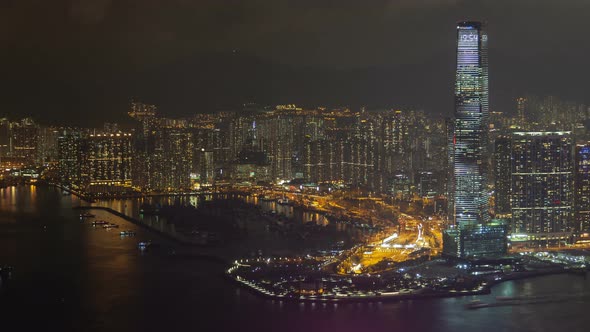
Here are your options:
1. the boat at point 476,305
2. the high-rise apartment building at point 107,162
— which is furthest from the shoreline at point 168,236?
the high-rise apartment building at point 107,162

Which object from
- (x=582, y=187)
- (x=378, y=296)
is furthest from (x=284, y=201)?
(x=378, y=296)

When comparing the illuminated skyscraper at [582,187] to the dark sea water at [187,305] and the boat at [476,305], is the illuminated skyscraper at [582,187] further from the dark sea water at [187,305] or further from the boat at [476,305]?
the boat at [476,305]

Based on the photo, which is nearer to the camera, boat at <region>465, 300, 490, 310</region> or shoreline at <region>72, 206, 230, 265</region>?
boat at <region>465, 300, 490, 310</region>

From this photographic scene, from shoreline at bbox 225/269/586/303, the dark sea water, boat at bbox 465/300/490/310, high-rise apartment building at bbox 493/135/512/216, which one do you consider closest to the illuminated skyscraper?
high-rise apartment building at bbox 493/135/512/216

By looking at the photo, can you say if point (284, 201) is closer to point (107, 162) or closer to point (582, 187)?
point (107, 162)

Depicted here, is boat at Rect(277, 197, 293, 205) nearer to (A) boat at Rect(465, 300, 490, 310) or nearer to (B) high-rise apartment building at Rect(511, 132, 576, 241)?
(B) high-rise apartment building at Rect(511, 132, 576, 241)
